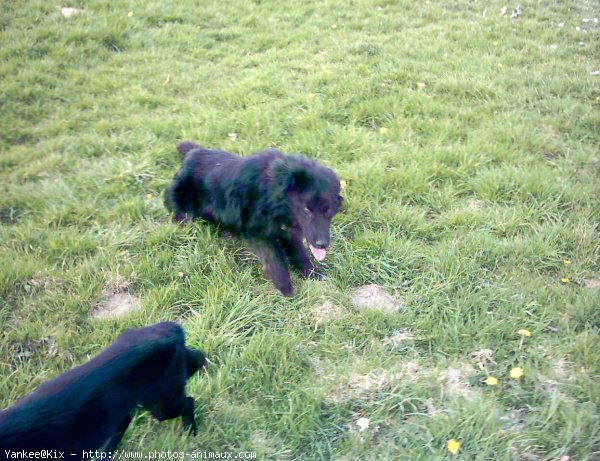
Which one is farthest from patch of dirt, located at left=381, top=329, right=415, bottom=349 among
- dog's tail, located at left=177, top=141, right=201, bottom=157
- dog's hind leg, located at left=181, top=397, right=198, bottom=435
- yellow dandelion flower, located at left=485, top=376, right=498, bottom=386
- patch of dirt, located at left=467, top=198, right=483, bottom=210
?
dog's tail, located at left=177, top=141, right=201, bottom=157

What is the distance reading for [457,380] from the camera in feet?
8.66

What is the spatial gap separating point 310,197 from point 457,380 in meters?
1.21

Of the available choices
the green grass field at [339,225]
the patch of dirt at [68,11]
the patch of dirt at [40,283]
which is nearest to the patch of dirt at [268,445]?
the green grass field at [339,225]

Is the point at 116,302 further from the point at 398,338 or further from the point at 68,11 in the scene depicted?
the point at 68,11

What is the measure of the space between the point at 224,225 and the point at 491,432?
1959 mm

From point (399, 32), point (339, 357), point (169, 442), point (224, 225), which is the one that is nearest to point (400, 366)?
point (339, 357)

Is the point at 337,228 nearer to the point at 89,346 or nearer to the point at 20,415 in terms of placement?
the point at 89,346

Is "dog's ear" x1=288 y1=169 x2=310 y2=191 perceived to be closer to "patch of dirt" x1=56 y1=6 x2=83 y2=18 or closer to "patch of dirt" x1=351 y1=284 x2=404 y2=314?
"patch of dirt" x1=351 y1=284 x2=404 y2=314

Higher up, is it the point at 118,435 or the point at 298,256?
the point at 298,256

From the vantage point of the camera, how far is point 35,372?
2609mm

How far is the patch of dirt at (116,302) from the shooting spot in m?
2.98

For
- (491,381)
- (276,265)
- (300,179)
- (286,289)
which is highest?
(300,179)

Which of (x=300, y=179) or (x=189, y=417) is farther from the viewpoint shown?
(x=300, y=179)

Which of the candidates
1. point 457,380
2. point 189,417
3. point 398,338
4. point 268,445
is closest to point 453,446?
point 457,380
